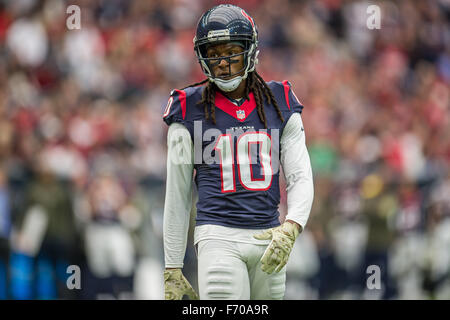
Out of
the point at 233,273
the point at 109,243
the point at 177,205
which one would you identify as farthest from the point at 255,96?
the point at 109,243

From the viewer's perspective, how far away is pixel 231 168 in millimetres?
4270

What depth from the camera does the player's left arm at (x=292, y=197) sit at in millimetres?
4098

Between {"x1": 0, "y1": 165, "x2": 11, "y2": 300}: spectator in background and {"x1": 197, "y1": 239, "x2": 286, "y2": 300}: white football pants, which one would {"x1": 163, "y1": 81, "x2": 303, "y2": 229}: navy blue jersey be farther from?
{"x1": 0, "y1": 165, "x2": 11, "y2": 300}: spectator in background

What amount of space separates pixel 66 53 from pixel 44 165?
285cm

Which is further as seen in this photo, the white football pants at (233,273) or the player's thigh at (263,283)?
the player's thigh at (263,283)

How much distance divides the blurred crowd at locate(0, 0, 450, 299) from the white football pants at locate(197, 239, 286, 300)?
376cm

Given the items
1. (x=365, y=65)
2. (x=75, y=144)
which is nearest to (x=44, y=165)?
(x=75, y=144)

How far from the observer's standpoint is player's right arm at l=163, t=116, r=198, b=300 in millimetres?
4332

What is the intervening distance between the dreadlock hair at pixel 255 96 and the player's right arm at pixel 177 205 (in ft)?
0.57
